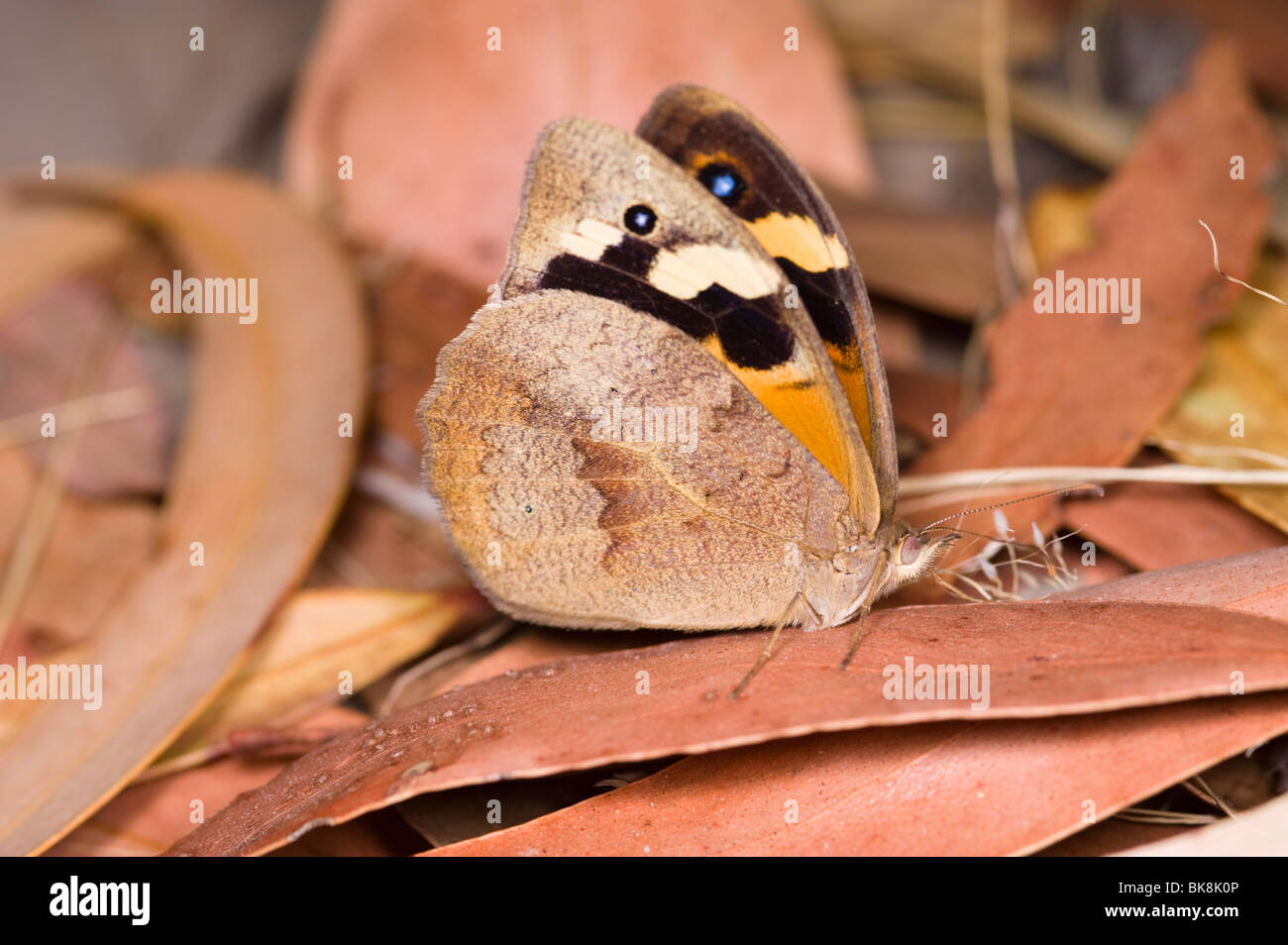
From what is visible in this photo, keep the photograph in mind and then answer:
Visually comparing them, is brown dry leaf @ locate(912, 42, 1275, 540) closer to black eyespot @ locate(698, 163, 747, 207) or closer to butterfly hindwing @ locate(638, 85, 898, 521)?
butterfly hindwing @ locate(638, 85, 898, 521)

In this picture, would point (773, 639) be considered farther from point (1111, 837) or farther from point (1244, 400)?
point (1244, 400)

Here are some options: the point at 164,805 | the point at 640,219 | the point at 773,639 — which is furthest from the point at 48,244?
the point at 773,639

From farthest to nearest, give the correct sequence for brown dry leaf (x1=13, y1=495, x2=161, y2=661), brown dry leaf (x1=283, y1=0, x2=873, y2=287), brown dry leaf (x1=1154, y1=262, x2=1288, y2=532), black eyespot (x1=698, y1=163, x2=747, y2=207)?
brown dry leaf (x1=283, y1=0, x2=873, y2=287) → brown dry leaf (x1=13, y1=495, x2=161, y2=661) → brown dry leaf (x1=1154, y1=262, x2=1288, y2=532) → black eyespot (x1=698, y1=163, x2=747, y2=207)

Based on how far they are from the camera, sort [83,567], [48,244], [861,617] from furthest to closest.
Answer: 1. [48,244]
2. [83,567]
3. [861,617]

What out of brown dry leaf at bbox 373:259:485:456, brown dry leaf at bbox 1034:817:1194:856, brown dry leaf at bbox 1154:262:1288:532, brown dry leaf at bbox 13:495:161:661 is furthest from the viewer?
brown dry leaf at bbox 373:259:485:456

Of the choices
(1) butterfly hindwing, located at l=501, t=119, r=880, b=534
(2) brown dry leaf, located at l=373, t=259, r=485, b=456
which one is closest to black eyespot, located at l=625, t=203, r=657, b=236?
(1) butterfly hindwing, located at l=501, t=119, r=880, b=534

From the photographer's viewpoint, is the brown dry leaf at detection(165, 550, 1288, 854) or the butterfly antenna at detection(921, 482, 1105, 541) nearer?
the brown dry leaf at detection(165, 550, 1288, 854)
